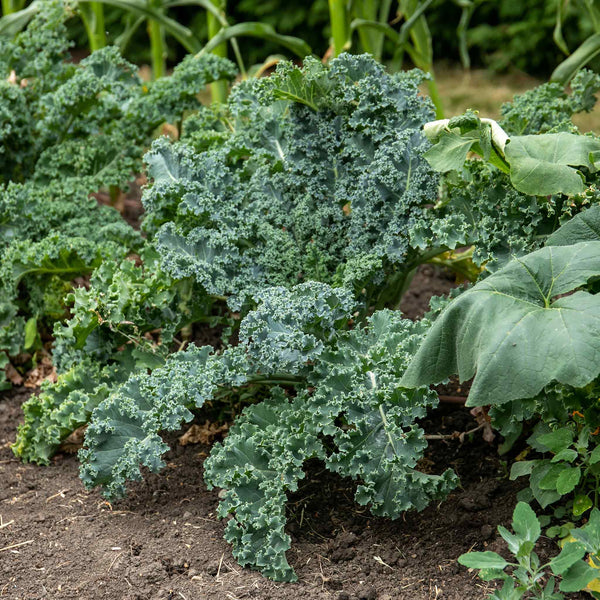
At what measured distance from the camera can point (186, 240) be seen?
126 inches

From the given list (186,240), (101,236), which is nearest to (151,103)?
(101,236)

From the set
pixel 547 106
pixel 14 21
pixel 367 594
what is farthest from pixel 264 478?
pixel 14 21

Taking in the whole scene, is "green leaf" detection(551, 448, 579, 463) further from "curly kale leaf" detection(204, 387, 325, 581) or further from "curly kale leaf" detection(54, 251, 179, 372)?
"curly kale leaf" detection(54, 251, 179, 372)

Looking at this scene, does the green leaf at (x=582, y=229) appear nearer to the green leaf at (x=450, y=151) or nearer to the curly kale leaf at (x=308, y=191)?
the green leaf at (x=450, y=151)

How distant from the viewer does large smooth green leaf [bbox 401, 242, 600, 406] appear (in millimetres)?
2057

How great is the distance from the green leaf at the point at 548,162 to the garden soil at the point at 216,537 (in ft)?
3.33

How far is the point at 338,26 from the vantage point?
430cm

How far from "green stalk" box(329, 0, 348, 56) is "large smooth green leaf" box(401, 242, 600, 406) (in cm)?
233

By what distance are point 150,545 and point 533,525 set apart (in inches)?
49.1

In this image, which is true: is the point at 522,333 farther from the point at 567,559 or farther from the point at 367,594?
the point at 367,594

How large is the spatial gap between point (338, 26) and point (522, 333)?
105 inches

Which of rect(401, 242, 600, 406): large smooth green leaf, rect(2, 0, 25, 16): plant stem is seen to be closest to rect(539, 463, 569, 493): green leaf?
rect(401, 242, 600, 406): large smooth green leaf

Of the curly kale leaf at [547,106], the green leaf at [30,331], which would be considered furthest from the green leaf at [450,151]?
the green leaf at [30,331]

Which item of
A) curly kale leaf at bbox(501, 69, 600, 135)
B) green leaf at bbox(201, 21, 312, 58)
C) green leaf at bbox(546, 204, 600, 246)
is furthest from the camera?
green leaf at bbox(201, 21, 312, 58)
